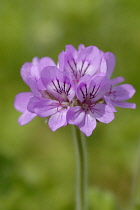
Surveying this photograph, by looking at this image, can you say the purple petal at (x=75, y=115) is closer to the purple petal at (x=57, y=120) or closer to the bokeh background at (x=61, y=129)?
the purple petal at (x=57, y=120)

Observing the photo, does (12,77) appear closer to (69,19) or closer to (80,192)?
(69,19)

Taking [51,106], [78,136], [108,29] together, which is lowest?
[78,136]

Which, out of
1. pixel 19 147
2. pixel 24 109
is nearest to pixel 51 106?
pixel 24 109

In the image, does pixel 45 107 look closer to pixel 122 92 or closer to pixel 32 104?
pixel 32 104

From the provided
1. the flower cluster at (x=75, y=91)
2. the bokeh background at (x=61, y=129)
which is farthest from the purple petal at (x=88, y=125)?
the bokeh background at (x=61, y=129)

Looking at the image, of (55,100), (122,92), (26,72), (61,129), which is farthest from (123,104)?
(61,129)

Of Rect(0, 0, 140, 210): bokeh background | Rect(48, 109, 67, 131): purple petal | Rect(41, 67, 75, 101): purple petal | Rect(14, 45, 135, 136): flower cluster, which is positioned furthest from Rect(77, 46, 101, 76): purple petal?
Rect(0, 0, 140, 210): bokeh background
